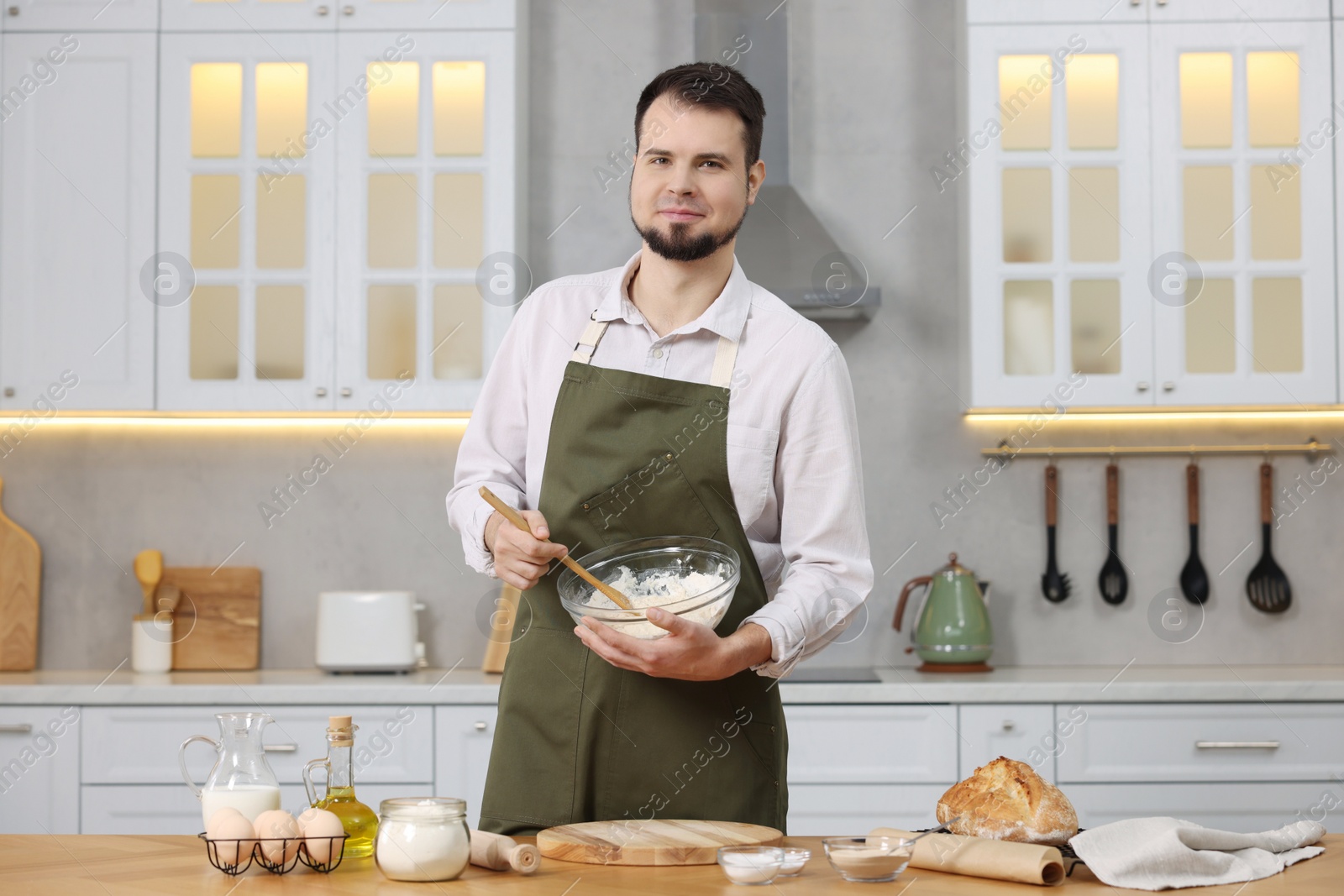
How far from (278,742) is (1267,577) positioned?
8.72 feet

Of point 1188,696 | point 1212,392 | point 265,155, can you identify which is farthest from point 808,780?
point 265,155

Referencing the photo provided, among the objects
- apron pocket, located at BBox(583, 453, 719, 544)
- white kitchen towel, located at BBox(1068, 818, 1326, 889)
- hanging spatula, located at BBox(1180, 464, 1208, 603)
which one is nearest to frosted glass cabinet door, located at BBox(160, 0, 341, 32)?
apron pocket, located at BBox(583, 453, 719, 544)

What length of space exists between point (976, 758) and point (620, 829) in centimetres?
170

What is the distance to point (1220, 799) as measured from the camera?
283 centimetres

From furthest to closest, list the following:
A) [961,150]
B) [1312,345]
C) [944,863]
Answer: [961,150]
[1312,345]
[944,863]

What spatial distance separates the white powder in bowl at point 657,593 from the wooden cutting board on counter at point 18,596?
247 cm

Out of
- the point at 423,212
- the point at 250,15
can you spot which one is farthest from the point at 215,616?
the point at 250,15

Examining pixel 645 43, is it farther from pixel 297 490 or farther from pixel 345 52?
pixel 297 490

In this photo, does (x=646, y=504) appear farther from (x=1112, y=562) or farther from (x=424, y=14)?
(x=1112, y=562)

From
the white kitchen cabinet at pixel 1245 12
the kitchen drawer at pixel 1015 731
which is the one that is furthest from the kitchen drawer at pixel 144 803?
the white kitchen cabinet at pixel 1245 12

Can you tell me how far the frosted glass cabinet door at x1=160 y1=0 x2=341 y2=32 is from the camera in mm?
3164

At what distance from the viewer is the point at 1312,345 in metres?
3.10

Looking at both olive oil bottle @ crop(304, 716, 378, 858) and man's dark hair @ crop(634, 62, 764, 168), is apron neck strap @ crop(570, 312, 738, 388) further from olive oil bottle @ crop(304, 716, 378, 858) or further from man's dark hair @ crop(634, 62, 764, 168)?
olive oil bottle @ crop(304, 716, 378, 858)

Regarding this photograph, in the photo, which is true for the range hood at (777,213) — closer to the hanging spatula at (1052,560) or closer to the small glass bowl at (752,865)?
the hanging spatula at (1052,560)
